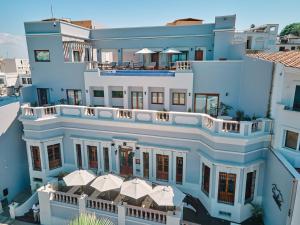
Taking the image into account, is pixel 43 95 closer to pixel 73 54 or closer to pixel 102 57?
pixel 73 54

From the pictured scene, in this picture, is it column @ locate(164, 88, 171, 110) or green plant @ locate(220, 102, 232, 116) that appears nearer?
green plant @ locate(220, 102, 232, 116)

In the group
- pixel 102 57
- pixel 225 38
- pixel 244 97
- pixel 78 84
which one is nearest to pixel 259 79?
pixel 244 97

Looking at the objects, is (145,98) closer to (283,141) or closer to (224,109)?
(224,109)

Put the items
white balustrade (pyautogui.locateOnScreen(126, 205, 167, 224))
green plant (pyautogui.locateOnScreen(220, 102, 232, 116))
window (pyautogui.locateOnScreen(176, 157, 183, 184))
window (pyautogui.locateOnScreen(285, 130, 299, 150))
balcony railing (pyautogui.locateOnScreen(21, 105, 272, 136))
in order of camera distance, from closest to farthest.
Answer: window (pyautogui.locateOnScreen(285, 130, 299, 150)), white balustrade (pyautogui.locateOnScreen(126, 205, 167, 224)), balcony railing (pyautogui.locateOnScreen(21, 105, 272, 136)), window (pyautogui.locateOnScreen(176, 157, 183, 184)), green plant (pyautogui.locateOnScreen(220, 102, 232, 116))

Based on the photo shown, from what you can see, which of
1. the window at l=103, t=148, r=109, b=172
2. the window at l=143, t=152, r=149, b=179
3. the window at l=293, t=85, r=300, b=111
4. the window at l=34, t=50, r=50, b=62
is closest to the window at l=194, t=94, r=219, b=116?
the window at l=143, t=152, r=149, b=179

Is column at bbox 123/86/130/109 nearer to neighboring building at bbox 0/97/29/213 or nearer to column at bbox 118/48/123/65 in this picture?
column at bbox 118/48/123/65

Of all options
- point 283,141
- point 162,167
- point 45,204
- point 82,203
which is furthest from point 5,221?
point 283,141

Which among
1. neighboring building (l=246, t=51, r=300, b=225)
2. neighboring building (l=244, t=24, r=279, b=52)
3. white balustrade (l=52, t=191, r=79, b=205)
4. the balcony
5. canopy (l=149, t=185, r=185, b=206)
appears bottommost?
white balustrade (l=52, t=191, r=79, b=205)
